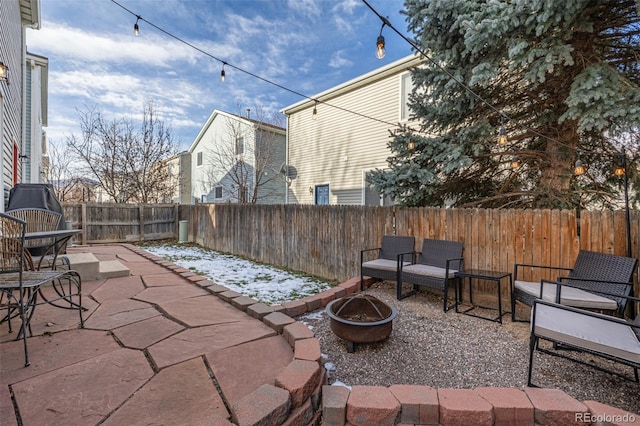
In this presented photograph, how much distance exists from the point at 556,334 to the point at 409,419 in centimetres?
120

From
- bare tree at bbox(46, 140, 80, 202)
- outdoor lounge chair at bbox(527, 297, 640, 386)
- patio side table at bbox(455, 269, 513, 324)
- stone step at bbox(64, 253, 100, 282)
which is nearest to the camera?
outdoor lounge chair at bbox(527, 297, 640, 386)

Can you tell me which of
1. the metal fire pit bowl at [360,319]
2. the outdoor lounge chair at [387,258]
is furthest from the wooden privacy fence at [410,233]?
the metal fire pit bowl at [360,319]

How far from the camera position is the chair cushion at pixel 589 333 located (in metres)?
1.86

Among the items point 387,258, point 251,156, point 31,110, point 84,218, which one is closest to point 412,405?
point 387,258

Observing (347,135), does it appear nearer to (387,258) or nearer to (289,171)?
(289,171)

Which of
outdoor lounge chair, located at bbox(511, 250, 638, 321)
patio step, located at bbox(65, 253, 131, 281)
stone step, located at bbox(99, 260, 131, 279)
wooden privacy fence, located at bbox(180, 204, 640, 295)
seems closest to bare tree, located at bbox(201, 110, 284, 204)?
wooden privacy fence, located at bbox(180, 204, 640, 295)

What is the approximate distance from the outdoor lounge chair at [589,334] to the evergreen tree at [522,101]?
2.35 metres

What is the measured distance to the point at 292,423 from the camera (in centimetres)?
156

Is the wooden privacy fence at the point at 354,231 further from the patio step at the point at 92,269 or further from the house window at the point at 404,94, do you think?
the house window at the point at 404,94

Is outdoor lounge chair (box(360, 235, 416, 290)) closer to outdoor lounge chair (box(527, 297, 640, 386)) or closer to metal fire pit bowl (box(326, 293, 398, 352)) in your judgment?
metal fire pit bowl (box(326, 293, 398, 352))

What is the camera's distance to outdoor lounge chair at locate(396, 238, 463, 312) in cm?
352

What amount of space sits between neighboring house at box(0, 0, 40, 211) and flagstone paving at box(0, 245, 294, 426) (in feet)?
8.63

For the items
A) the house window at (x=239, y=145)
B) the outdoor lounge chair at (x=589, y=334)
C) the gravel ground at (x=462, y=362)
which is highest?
the house window at (x=239, y=145)

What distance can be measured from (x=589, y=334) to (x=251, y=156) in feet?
39.0
